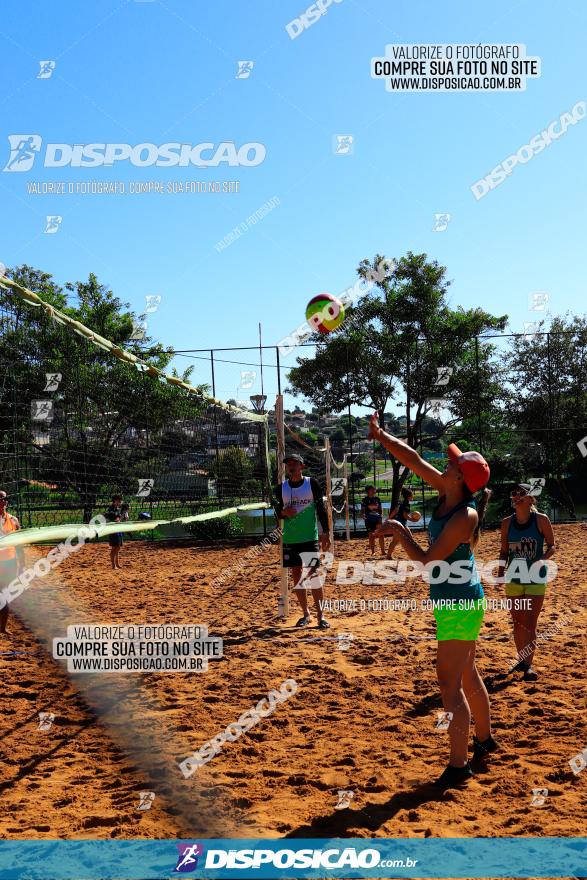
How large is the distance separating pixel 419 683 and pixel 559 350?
2138 cm

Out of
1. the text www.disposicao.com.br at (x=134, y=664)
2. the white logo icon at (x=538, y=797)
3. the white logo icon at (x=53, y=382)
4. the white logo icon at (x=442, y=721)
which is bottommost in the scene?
the white logo icon at (x=442, y=721)

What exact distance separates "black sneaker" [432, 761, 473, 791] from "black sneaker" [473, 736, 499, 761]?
0.32 meters

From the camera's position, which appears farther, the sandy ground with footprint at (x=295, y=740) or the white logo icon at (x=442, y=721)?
the white logo icon at (x=442, y=721)

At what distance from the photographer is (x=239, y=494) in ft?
48.9

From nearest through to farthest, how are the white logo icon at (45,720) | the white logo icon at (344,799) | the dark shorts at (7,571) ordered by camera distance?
1. the white logo icon at (344,799)
2. the white logo icon at (45,720)
3. the dark shorts at (7,571)

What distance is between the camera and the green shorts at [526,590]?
6.08 metres

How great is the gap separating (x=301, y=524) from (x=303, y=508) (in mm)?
207

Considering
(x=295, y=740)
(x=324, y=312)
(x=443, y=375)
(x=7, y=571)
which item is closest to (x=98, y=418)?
(x=7, y=571)

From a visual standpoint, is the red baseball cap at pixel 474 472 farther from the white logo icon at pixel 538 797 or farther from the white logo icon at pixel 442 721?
the white logo icon at pixel 442 721

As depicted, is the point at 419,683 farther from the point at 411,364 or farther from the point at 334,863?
Answer: the point at 411,364

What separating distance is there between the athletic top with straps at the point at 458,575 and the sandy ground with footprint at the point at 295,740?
103 centimetres

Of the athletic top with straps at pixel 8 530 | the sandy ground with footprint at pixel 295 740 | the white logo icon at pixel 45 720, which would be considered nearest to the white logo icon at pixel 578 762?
the sandy ground with footprint at pixel 295 740

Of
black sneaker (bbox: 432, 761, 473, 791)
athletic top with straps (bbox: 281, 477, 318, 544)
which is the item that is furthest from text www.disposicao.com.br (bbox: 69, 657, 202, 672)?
black sneaker (bbox: 432, 761, 473, 791)

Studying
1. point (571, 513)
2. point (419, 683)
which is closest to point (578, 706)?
point (419, 683)
